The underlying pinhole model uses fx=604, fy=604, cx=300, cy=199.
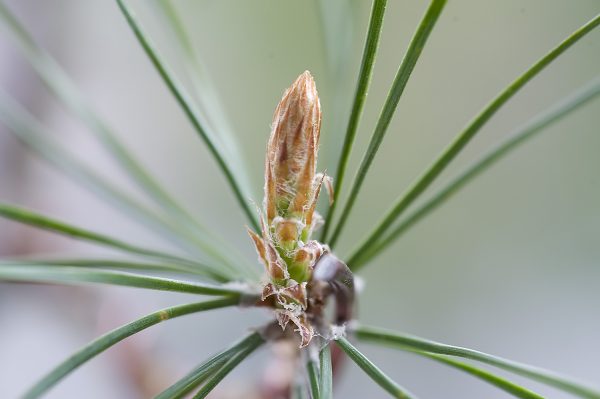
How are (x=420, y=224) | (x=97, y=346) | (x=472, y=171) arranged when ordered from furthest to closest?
1. (x=420, y=224)
2. (x=472, y=171)
3. (x=97, y=346)

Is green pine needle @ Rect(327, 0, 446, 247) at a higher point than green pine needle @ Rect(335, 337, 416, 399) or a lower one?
higher

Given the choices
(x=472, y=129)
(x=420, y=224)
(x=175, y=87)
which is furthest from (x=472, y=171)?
(x=420, y=224)

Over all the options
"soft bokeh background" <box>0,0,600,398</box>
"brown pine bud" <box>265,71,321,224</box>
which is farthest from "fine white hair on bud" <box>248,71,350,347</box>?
"soft bokeh background" <box>0,0,600,398</box>

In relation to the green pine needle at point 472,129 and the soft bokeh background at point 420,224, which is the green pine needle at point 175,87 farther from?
the soft bokeh background at point 420,224

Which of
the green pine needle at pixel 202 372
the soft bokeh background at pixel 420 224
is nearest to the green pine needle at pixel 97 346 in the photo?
the green pine needle at pixel 202 372

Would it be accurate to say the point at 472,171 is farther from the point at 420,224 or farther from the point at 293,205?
the point at 420,224

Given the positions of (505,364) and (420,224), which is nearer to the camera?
(505,364)

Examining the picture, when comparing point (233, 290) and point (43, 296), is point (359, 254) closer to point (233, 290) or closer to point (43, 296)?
point (233, 290)

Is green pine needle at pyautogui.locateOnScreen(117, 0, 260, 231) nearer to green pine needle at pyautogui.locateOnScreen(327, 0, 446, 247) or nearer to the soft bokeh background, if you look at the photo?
green pine needle at pyautogui.locateOnScreen(327, 0, 446, 247)
